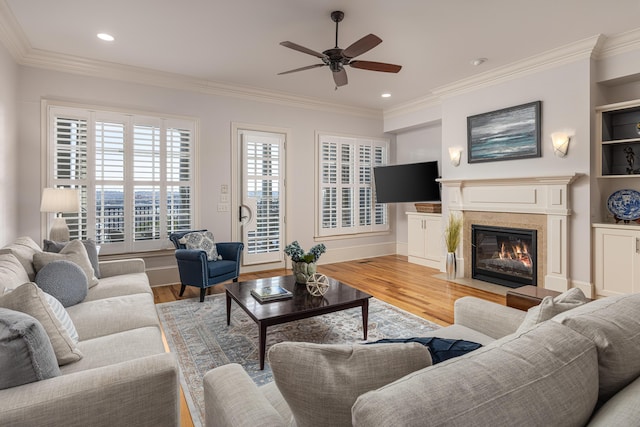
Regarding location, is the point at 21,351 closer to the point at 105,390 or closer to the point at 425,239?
the point at 105,390

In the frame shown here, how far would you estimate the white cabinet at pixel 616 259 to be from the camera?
3.52 metres

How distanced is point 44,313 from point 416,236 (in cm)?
545

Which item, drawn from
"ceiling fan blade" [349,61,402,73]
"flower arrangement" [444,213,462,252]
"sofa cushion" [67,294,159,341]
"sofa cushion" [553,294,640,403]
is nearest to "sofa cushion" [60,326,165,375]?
"sofa cushion" [67,294,159,341]

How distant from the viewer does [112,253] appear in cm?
A: 434

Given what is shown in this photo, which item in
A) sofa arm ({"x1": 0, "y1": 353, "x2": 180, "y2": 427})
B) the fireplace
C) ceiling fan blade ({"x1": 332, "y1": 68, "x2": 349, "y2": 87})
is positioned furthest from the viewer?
the fireplace

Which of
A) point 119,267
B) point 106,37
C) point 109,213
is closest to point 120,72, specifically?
point 106,37

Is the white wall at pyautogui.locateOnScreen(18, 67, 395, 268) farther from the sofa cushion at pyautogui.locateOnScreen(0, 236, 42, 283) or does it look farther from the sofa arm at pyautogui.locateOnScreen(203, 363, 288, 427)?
the sofa arm at pyautogui.locateOnScreen(203, 363, 288, 427)

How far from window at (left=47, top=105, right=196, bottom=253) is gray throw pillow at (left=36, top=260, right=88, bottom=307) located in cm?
206

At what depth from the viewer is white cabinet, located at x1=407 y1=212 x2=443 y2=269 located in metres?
5.70

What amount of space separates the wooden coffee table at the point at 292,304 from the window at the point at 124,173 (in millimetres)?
2072

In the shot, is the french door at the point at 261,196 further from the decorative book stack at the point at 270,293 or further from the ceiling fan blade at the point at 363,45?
the ceiling fan blade at the point at 363,45

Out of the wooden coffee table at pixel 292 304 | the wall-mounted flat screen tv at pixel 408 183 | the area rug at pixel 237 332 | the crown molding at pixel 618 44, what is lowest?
the area rug at pixel 237 332

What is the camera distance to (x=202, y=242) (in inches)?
169

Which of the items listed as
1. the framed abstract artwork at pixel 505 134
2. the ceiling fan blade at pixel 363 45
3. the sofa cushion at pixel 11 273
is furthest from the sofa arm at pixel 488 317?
the framed abstract artwork at pixel 505 134
